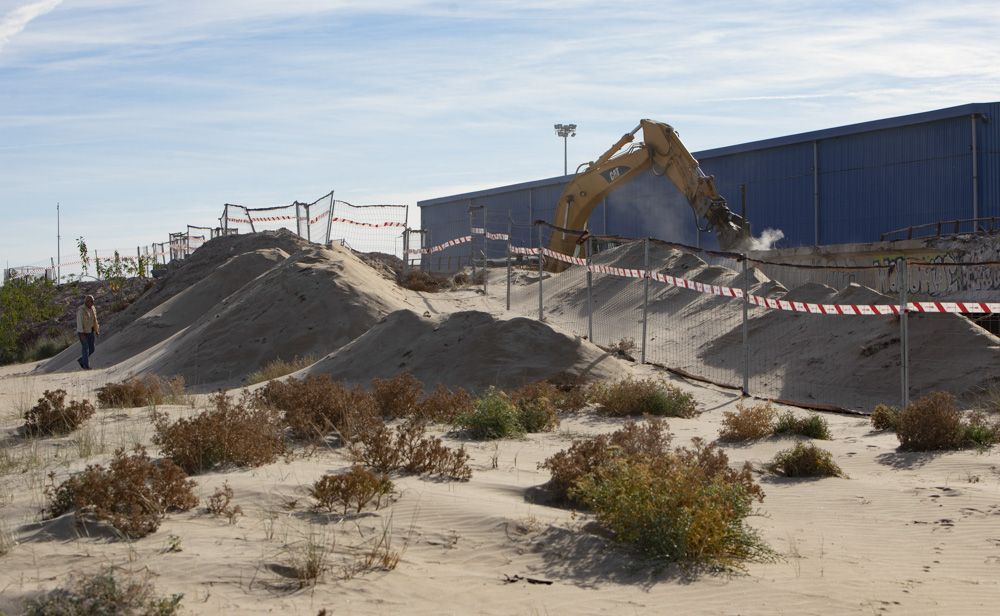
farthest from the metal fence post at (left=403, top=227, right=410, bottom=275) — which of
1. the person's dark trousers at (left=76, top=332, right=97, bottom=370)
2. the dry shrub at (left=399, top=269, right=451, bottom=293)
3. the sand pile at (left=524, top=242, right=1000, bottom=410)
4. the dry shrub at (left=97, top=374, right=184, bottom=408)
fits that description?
the dry shrub at (left=97, top=374, right=184, bottom=408)

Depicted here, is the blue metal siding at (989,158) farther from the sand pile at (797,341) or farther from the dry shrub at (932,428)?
the dry shrub at (932,428)

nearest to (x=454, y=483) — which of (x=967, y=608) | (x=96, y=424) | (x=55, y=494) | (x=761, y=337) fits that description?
(x=55, y=494)

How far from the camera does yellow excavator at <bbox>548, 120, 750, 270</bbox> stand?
24.2 metres

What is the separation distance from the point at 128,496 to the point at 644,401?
775 centimetres

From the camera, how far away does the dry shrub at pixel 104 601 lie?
488 cm

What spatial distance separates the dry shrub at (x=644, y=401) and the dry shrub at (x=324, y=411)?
3350 mm

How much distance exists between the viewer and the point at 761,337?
18.4 m

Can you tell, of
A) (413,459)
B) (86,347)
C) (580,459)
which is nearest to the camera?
(580,459)

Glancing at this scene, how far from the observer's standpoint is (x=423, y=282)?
28562 mm

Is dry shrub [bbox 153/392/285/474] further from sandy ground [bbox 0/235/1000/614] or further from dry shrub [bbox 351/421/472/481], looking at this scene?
dry shrub [bbox 351/421/472/481]

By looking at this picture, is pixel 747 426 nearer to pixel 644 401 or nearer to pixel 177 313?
pixel 644 401

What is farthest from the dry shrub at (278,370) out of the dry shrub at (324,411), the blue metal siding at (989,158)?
the blue metal siding at (989,158)

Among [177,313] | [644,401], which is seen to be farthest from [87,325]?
[644,401]

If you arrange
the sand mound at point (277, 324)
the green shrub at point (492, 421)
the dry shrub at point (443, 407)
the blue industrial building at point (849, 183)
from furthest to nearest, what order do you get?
the blue industrial building at point (849, 183) < the sand mound at point (277, 324) < the dry shrub at point (443, 407) < the green shrub at point (492, 421)
